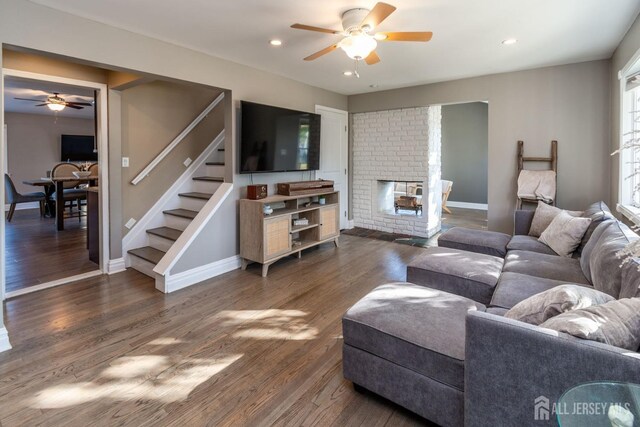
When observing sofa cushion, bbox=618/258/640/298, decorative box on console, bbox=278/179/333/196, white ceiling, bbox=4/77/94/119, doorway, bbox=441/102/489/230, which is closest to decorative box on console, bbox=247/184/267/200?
decorative box on console, bbox=278/179/333/196

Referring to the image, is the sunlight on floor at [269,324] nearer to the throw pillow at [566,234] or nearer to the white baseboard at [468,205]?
the throw pillow at [566,234]

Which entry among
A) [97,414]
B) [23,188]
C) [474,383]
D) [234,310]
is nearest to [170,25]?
[234,310]

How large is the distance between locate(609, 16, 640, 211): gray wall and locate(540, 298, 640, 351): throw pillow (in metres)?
2.79

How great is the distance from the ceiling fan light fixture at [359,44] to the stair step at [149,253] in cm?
300

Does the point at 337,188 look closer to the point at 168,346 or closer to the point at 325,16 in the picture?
the point at 325,16

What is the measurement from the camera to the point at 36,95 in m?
6.75

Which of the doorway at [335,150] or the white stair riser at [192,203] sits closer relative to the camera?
the white stair riser at [192,203]

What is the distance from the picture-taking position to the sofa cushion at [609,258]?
5.59 ft

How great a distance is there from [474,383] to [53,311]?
327 cm

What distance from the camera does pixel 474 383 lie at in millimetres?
1295

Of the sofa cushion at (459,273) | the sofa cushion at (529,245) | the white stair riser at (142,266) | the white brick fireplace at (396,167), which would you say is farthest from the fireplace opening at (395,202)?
the white stair riser at (142,266)

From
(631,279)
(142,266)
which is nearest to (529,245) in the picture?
(631,279)

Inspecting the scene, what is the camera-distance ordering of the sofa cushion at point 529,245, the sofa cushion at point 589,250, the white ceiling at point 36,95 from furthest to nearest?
the white ceiling at point 36,95, the sofa cushion at point 529,245, the sofa cushion at point 589,250

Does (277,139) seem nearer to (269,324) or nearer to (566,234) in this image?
(269,324)
